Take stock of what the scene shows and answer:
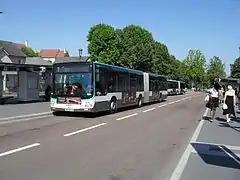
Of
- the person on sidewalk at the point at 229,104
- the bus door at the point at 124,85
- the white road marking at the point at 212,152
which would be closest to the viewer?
the white road marking at the point at 212,152

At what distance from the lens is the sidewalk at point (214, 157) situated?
7.58m

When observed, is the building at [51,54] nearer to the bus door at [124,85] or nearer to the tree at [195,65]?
the tree at [195,65]

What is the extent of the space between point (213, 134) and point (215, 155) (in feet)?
14.8

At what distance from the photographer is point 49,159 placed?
854 centimetres

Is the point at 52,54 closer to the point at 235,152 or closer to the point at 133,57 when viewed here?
the point at 133,57

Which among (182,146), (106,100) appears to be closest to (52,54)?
(106,100)

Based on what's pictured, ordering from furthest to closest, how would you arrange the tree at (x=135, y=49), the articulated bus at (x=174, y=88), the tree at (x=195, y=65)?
the tree at (x=195, y=65) → the articulated bus at (x=174, y=88) → the tree at (x=135, y=49)

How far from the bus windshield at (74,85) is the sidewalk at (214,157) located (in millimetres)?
7040

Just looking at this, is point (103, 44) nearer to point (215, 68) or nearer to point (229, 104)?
point (229, 104)

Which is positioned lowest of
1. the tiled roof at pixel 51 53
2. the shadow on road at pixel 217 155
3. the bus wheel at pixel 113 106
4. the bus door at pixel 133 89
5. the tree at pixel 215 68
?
the shadow on road at pixel 217 155

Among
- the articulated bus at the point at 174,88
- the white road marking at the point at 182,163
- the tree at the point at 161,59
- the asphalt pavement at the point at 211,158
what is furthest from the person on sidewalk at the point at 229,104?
the tree at the point at 161,59

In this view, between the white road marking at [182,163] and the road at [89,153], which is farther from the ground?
the road at [89,153]

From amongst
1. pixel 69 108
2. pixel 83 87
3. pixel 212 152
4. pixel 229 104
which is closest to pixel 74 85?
pixel 83 87

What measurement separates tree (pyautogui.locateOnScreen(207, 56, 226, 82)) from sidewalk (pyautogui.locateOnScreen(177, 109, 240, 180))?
11568cm
